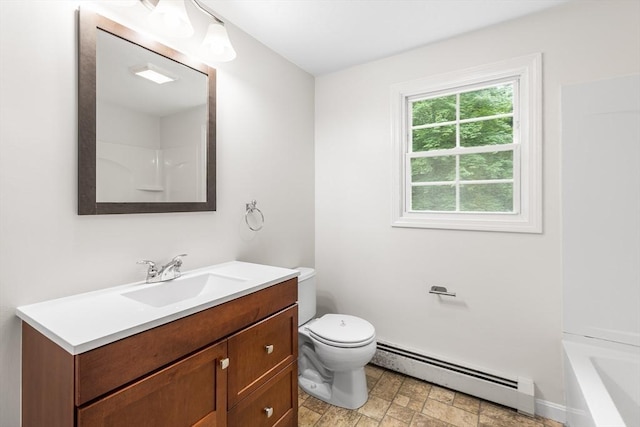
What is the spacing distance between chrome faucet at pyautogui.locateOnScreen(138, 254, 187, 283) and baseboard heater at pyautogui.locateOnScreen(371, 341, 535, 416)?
5.26 feet

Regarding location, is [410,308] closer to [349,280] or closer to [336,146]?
[349,280]

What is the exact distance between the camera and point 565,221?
171 cm

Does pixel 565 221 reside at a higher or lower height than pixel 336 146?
lower

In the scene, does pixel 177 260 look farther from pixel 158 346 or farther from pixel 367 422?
pixel 367 422

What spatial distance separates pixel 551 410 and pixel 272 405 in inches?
63.7

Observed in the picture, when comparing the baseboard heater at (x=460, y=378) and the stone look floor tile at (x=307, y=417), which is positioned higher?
the baseboard heater at (x=460, y=378)

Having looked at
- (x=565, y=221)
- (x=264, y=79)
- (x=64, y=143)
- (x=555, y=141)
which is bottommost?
(x=565, y=221)

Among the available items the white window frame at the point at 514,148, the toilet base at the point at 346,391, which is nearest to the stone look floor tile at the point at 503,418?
the toilet base at the point at 346,391

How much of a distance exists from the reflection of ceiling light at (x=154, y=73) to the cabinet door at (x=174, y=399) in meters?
1.27

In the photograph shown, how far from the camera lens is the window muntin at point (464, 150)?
77.4 inches

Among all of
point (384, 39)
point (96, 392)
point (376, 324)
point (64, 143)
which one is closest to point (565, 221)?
point (376, 324)

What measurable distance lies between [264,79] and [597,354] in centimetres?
255

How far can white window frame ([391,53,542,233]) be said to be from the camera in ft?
5.89

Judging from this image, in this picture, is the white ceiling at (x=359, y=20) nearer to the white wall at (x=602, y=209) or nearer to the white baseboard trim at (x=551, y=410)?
the white wall at (x=602, y=209)
